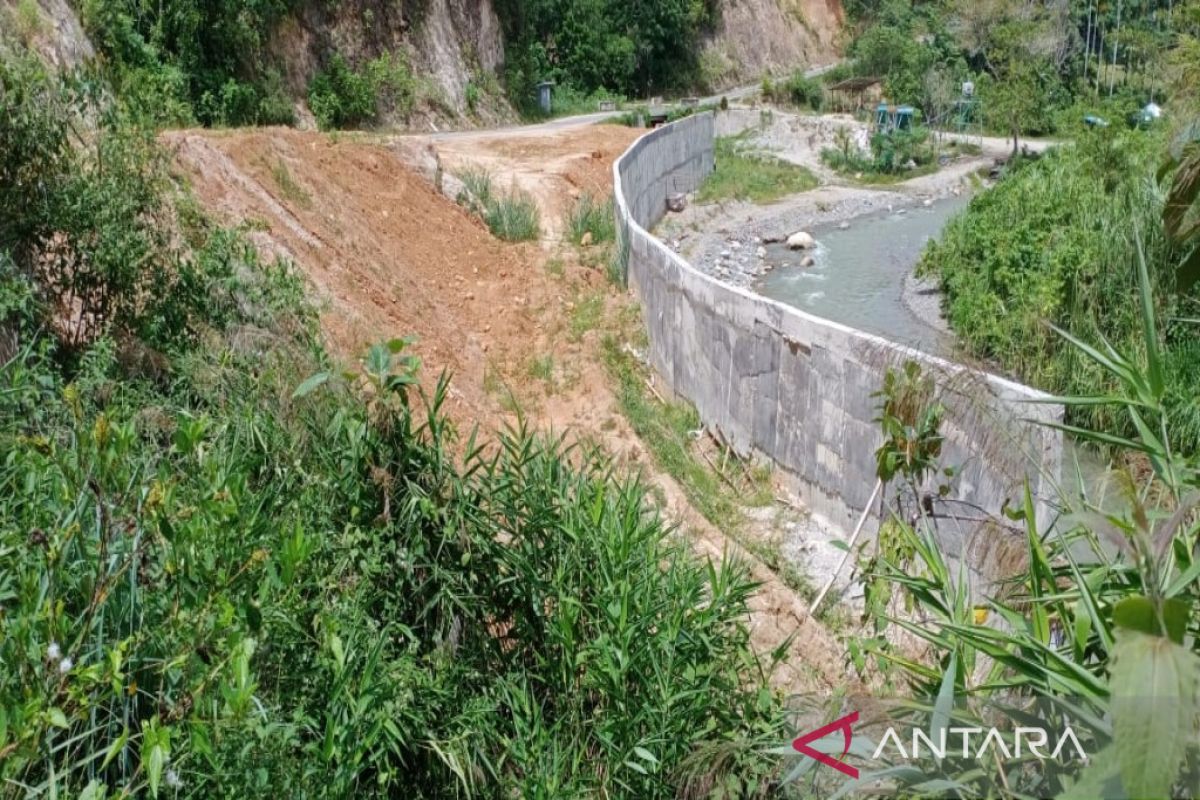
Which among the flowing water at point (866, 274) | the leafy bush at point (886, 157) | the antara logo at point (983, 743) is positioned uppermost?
the antara logo at point (983, 743)

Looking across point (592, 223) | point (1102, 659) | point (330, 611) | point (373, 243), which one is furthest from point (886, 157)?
point (1102, 659)

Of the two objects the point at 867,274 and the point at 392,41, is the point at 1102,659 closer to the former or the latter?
the point at 867,274

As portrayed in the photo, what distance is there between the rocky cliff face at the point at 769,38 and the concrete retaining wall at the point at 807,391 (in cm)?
→ 3827

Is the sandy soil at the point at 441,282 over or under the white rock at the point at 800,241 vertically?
over

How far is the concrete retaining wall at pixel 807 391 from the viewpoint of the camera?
24.3 ft

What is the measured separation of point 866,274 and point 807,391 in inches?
531

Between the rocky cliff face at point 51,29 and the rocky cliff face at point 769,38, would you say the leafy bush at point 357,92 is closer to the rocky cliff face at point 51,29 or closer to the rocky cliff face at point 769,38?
the rocky cliff face at point 51,29

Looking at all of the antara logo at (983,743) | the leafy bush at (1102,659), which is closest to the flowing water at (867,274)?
the leafy bush at (1102,659)

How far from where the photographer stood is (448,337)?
1339 cm

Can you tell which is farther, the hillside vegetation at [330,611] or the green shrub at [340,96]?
the green shrub at [340,96]

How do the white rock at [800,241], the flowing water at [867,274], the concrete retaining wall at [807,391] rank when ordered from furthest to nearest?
the white rock at [800,241] < the flowing water at [867,274] < the concrete retaining wall at [807,391]

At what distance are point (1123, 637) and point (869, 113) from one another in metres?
42.7

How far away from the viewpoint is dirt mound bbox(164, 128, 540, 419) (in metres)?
12.3

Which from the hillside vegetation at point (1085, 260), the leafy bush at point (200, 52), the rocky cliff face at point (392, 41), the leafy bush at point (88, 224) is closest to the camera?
the leafy bush at point (88, 224)
